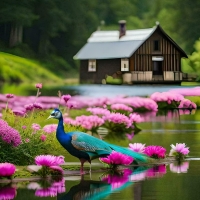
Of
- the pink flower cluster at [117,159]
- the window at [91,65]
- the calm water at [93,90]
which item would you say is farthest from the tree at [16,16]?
the pink flower cluster at [117,159]

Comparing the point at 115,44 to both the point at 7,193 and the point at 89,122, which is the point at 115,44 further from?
the point at 7,193

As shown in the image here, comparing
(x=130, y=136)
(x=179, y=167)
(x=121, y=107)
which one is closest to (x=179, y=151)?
(x=179, y=167)

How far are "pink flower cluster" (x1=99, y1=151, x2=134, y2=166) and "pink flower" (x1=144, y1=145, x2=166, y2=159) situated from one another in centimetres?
69

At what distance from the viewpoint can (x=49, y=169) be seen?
7.86m

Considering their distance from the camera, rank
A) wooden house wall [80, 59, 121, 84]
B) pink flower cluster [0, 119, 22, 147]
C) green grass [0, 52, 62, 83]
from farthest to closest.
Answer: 1. wooden house wall [80, 59, 121, 84]
2. green grass [0, 52, 62, 83]
3. pink flower cluster [0, 119, 22, 147]

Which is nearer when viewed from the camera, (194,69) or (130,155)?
(130,155)

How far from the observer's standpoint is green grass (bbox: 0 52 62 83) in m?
15.6

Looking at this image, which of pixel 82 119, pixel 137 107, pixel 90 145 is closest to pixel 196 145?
pixel 82 119

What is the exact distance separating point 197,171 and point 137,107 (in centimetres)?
797

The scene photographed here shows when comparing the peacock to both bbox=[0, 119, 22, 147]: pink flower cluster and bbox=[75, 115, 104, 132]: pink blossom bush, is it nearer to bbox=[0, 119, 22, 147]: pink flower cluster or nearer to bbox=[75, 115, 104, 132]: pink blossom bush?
bbox=[0, 119, 22, 147]: pink flower cluster

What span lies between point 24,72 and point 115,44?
252 cm

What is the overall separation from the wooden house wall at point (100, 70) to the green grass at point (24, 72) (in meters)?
0.69

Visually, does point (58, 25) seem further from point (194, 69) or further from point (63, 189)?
point (63, 189)

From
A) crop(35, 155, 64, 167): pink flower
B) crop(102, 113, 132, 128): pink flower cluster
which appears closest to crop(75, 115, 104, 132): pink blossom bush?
crop(102, 113, 132, 128): pink flower cluster
